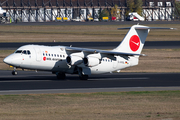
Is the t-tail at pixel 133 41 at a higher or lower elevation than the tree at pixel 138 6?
lower

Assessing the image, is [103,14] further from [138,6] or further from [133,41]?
[133,41]

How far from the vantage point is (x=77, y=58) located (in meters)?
31.8

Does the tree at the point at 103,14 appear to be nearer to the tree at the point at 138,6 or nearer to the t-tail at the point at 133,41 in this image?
the tree at the point at 138,6

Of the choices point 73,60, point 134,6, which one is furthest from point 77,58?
point 134,6

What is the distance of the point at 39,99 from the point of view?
2120 cm

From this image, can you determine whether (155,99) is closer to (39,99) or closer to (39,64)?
(39,99)

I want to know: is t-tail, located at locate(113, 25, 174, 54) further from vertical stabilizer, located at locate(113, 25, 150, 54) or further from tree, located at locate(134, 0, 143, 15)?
tree, located at locate(134, 0, 143, 15)

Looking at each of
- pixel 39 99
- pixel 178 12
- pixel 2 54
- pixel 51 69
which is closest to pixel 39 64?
pixel 51 69

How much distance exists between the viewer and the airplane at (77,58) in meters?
30.7

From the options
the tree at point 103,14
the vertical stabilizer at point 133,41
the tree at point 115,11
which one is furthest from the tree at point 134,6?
the vertical stabilizer at point 133,41

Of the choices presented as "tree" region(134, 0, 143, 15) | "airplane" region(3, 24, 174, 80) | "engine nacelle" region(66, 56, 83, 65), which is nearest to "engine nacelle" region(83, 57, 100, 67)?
"airplane" region(3, 24, 174, 80)

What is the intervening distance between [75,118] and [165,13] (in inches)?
5966

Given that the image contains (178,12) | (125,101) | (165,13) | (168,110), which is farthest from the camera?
(178,12)

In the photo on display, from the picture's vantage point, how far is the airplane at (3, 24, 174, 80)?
101 feet
